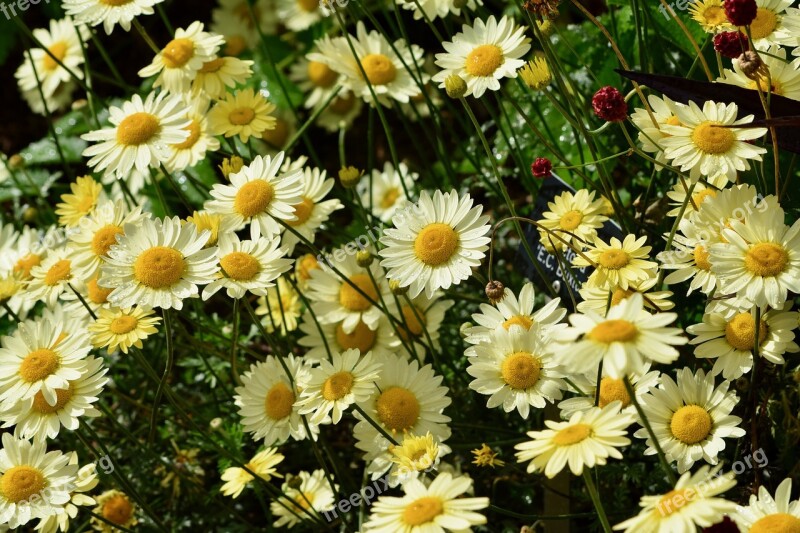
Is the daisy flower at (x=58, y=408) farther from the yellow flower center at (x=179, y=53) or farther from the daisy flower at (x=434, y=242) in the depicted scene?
the yellow flower center at (x=179, y=53)

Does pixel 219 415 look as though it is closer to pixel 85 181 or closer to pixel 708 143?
pixel 85 181

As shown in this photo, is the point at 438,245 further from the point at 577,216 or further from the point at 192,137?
the point at 192,137

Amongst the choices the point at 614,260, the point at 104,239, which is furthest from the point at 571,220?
the point at 104,239

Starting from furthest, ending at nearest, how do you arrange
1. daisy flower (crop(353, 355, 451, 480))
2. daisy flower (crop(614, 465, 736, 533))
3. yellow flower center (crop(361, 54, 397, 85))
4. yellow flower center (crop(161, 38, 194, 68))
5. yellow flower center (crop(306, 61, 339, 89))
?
yellow flower center (crop(306, 61, 339, 89)) < yellow flower center (crop(361, 54, 397, 85)) < yellow flower center (crop(161, 38, 194, 68)) < daisy flower (crop(353, 355, 451, 480)) < daisy flower (crop(614, 465, 736, 533))

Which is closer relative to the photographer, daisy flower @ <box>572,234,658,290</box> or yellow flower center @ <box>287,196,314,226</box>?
daisy flower @ <box>572,234,658,290</box>

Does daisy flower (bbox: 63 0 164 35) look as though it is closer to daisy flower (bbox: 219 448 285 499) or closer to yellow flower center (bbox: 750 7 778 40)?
daisy flower (bbox: 219 448 285 499)

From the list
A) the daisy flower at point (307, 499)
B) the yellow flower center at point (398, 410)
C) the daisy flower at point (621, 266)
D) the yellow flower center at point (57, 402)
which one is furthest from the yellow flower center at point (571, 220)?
the yellow flower center at point (57, 402)

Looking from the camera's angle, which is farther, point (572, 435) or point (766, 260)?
point (766, 260)

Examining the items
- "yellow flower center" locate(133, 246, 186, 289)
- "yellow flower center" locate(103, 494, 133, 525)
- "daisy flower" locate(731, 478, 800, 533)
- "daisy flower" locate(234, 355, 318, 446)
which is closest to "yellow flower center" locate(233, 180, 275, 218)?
"yellow flower center" locate(133, 246, 186, 289)
